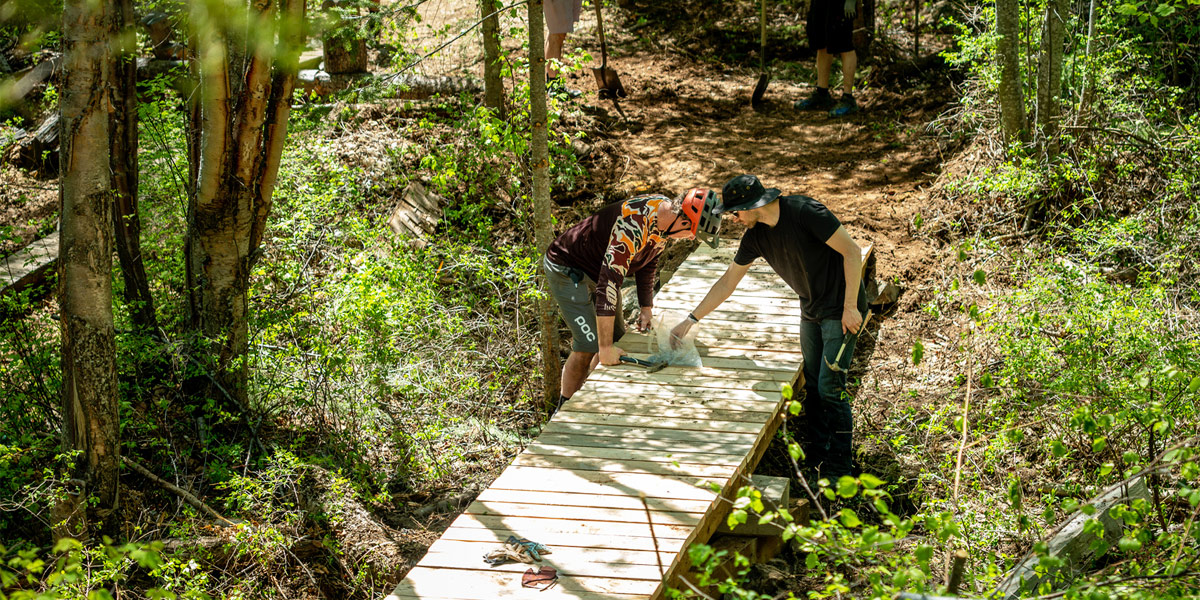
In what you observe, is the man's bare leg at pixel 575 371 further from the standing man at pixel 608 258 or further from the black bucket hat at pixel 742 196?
the black bucket hat at pixel 742 196

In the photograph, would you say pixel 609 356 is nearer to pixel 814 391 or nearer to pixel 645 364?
pixel 645 364

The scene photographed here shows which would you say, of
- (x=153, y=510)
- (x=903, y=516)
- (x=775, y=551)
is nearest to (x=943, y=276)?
(x=903, y=516)

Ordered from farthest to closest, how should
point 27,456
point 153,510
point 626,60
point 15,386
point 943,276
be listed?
point 626,60, point 943,276, point 15,386, point 153,510, point 27,456

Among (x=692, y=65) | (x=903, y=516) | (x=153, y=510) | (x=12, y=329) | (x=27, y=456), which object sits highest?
(x=692, y=65)

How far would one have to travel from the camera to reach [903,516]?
6188mm

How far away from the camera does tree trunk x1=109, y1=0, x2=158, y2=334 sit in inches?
240

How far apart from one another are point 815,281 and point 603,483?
1.73 m

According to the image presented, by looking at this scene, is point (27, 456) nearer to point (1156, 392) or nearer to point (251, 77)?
point (251, 77)

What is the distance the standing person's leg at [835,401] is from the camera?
5.48m

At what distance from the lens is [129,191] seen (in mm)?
6367

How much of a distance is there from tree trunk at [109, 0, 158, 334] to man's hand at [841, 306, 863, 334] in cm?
451

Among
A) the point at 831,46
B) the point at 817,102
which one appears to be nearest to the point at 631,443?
the point at 831,46

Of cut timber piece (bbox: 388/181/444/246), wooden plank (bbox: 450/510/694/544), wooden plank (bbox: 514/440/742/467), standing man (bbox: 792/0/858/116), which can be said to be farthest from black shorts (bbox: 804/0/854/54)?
wooden plank (bbox: 450/510/694/544)

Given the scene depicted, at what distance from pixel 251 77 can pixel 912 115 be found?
7939 millimetres
